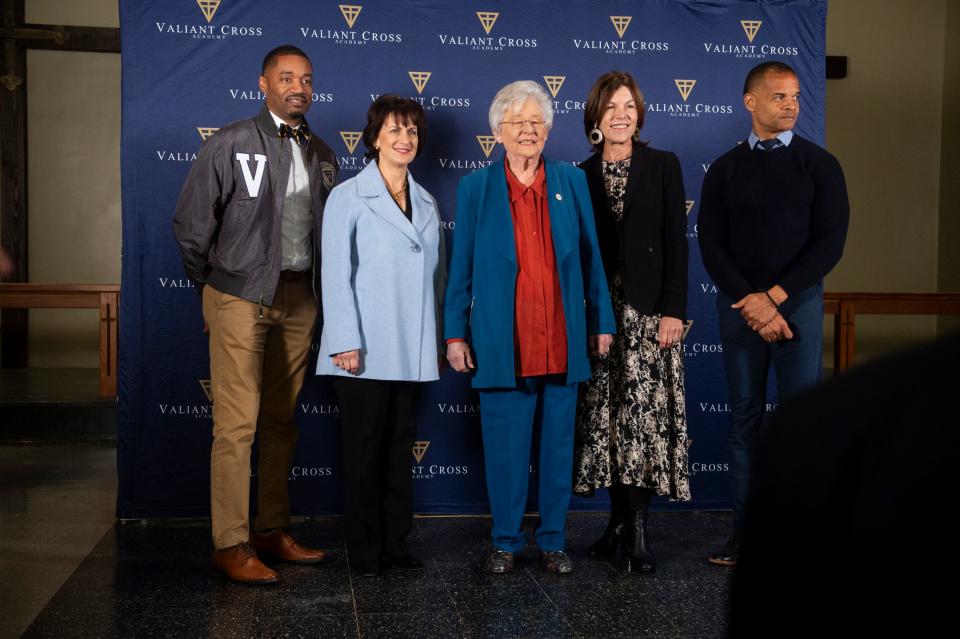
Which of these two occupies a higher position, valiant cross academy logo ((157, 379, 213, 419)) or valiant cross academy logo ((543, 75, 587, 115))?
valiant cross academy logo ((543, 75, 587, 115))

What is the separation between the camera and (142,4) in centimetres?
380

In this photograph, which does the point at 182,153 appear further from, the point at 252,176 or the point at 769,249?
the point at 769,249

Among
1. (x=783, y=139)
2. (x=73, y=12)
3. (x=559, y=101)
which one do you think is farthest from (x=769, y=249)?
(x=73, y=12)

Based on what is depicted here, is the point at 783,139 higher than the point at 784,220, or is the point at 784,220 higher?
the point at 783,139

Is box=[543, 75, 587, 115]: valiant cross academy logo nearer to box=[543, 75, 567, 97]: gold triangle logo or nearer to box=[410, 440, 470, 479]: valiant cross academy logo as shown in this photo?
box=[543, 75, 567, 97]: gold triangle logo

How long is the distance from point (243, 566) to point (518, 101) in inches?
65.9

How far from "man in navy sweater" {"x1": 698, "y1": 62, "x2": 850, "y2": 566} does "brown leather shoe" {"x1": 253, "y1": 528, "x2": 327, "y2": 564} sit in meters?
1.33

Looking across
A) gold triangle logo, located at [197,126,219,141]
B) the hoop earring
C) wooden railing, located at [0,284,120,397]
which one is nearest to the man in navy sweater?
the hoop earring

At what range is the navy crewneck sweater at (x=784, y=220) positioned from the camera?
322 centimetres

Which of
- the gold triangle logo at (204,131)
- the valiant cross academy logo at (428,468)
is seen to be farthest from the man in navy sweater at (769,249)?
the gold triangle logo at (204,131)

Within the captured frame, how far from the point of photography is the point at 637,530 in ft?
10.7

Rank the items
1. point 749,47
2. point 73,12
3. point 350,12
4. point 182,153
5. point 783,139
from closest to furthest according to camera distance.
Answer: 1. point 783,139
2. point 182,153
3. point 350,12
4. point 749,47
5. point 73,12

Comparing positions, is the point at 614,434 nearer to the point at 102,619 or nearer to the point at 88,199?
the point at 102,619

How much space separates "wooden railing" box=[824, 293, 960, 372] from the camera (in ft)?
18.9
